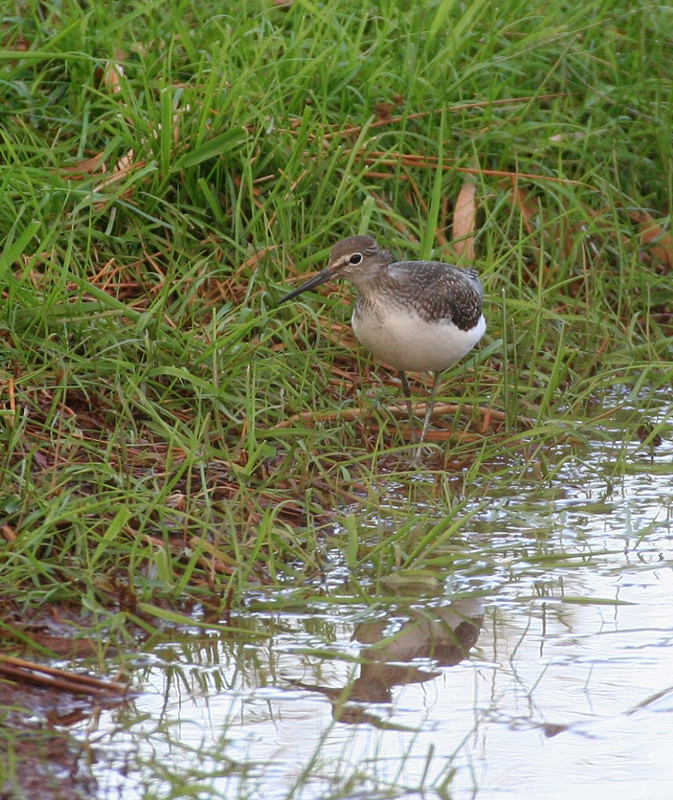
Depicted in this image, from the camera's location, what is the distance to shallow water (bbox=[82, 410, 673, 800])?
3492mm

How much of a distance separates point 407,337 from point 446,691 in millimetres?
2074

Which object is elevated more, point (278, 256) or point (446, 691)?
point (278, 256)

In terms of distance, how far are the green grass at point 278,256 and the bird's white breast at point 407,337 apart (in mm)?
242

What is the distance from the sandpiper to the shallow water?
0.97 m

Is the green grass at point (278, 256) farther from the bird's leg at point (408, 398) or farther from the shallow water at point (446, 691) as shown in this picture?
the shallow water at point (446, 691)

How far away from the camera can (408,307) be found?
584 centimetres

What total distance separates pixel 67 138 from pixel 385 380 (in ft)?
6.03

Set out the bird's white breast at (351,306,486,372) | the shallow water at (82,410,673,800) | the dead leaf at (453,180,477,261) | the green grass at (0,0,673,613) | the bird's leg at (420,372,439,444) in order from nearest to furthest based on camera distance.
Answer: the shallow water at (82,410,673,800) < the green grass at (0,0,673,613) < the bird's white breast at (351,306,486,372) < the bird's leg at (420,372,439,444) < the dead leaf at (453,180,477,261)

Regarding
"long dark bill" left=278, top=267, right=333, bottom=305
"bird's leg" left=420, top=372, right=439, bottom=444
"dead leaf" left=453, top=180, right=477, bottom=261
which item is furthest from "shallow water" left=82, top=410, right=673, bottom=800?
"dead leaf" left=453, top=180, right=477, bottom=261

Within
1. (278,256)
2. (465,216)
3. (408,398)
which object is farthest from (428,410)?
(465,216)

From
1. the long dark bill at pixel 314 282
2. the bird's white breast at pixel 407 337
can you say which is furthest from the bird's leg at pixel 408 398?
the long dark bill at pixel 314 282

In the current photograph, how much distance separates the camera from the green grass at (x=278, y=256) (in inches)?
192

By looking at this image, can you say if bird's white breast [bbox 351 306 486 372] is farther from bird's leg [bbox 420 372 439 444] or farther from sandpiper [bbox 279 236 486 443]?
bird's leg [bbox 420 372 439 444]

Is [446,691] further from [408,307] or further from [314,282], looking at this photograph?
[314,282]
